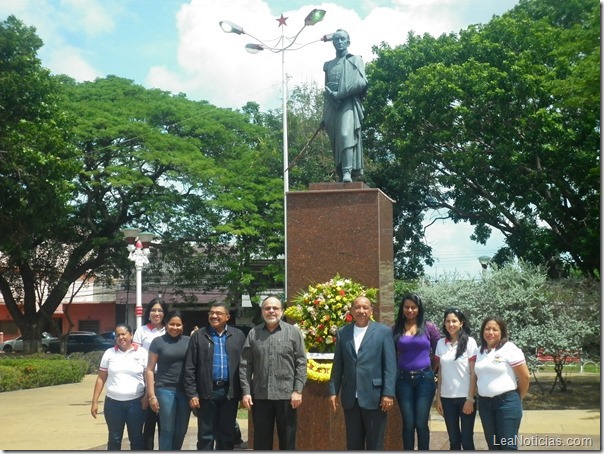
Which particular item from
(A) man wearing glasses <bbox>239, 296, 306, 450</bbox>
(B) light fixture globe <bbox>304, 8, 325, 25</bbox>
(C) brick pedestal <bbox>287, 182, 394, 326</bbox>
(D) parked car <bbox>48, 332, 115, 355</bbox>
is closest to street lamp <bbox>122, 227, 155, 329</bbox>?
(B) light fixture globe <bbox>304, 8, 325, 25</bbox>

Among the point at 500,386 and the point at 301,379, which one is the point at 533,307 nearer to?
the point at 500,386

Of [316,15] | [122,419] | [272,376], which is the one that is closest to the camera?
[272,376]

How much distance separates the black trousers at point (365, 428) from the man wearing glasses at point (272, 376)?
46 centimetres

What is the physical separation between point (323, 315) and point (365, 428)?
194cm

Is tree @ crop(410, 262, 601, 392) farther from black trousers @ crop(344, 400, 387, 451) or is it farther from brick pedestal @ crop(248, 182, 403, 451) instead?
black trousers @ crop(344, 400, 387, 451)

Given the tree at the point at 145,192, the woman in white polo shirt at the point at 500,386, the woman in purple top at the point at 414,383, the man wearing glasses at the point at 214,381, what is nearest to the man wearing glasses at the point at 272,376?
the man wearing glasses at the point at 214,381

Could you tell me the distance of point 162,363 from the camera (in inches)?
282

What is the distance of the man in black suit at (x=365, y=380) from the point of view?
679cm

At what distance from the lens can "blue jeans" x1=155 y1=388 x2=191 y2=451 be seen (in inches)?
281

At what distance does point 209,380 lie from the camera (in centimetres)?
704

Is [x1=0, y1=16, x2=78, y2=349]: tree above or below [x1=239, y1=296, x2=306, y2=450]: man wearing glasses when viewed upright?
above

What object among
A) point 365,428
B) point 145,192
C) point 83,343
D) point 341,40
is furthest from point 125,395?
point 83,343

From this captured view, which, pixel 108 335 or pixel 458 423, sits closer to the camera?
pixel 458 423

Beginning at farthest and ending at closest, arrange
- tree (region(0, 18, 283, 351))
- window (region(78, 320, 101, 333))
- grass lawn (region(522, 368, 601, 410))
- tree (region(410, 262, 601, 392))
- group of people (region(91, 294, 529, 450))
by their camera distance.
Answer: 1. window (region(78, 320, 101, 333))
2. tree (region(0, 18, 283, 351))
3. tree (region(410, 262, 601, 392))
4. grass lawn (region(522, 368, 601, 410))
5. group of people (region(91, 294, 529, 450))
